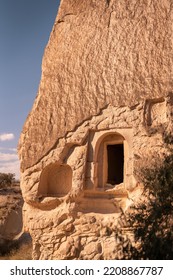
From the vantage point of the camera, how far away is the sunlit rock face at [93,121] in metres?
7.67

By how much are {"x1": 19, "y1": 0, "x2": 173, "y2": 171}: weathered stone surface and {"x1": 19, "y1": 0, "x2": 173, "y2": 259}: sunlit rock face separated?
0.02 meters

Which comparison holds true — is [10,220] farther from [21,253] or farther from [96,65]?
[96,65]

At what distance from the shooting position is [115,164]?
31.9 feet

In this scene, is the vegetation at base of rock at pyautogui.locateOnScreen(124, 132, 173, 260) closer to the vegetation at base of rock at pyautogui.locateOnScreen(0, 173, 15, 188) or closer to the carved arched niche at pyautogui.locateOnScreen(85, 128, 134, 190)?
the carved arched niche at pyautogui.locateOnScreen(85, 128, 134, 190)

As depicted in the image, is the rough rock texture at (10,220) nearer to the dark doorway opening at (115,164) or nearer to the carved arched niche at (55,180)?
the carved arched niche at (55,180)

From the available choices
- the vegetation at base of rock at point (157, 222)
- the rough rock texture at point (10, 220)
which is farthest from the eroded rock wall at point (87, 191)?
the rough rock texture at point (10, 220)

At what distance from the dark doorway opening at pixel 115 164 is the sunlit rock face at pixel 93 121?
983 mm

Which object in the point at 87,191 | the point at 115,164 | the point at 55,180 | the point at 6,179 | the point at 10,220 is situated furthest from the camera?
the point at 6,179

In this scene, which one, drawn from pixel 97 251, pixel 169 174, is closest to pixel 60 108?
pixel 97 251

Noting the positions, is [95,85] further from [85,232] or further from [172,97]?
[85,232]

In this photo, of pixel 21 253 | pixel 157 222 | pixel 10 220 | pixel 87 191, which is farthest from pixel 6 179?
pixel 157 222

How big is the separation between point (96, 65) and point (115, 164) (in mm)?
2669

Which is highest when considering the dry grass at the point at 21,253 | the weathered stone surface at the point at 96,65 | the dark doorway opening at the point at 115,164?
the weathered stone surface at the point at 96,65

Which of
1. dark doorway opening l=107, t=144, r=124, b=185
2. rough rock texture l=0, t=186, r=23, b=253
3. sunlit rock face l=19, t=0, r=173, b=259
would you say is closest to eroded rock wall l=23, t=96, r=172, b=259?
sunlit rock face l=19, t=0, r=173, b=259
